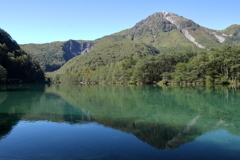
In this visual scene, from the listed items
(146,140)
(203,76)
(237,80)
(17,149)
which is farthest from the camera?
(203,76)

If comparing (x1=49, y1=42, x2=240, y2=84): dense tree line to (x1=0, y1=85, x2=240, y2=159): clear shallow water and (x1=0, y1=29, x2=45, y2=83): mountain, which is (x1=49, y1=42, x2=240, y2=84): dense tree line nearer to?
(x1=0, y1=29, x2=45, y2=83): mountain

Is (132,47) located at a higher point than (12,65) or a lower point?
higher

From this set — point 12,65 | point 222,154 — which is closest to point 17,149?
point 222,154

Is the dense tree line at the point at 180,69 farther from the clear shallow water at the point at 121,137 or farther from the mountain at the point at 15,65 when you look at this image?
the clear shallow water at the point at 121,137

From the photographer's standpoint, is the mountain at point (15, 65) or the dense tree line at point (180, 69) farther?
the mountain at point (15, 65)

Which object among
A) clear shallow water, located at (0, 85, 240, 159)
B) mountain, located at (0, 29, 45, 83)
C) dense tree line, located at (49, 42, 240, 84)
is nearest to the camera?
clear shallow water, located at (0, 85, 240, 159)

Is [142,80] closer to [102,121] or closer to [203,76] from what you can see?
[203,76]

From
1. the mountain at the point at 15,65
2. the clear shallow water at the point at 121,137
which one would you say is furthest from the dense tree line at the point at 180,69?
the clear shallow water at the point at 121,137

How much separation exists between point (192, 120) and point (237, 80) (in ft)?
207

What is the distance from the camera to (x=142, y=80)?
3551 inches

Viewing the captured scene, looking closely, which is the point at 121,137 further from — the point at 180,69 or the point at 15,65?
the point at 15,65

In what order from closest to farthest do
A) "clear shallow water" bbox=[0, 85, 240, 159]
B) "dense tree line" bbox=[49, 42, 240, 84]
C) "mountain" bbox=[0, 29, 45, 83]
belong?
"clear shallow water" bbox=[0, 85, 240, 159] < "dense tree line" bbox=[49, 42, 240, 84] < "mountain" bbox=[0, 29, 45, 83]

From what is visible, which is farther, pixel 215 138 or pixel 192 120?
pixel 192 120

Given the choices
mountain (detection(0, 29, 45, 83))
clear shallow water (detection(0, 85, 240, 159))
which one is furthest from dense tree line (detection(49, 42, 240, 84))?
clear shallow water (detection(0, 85, 240, 159))
